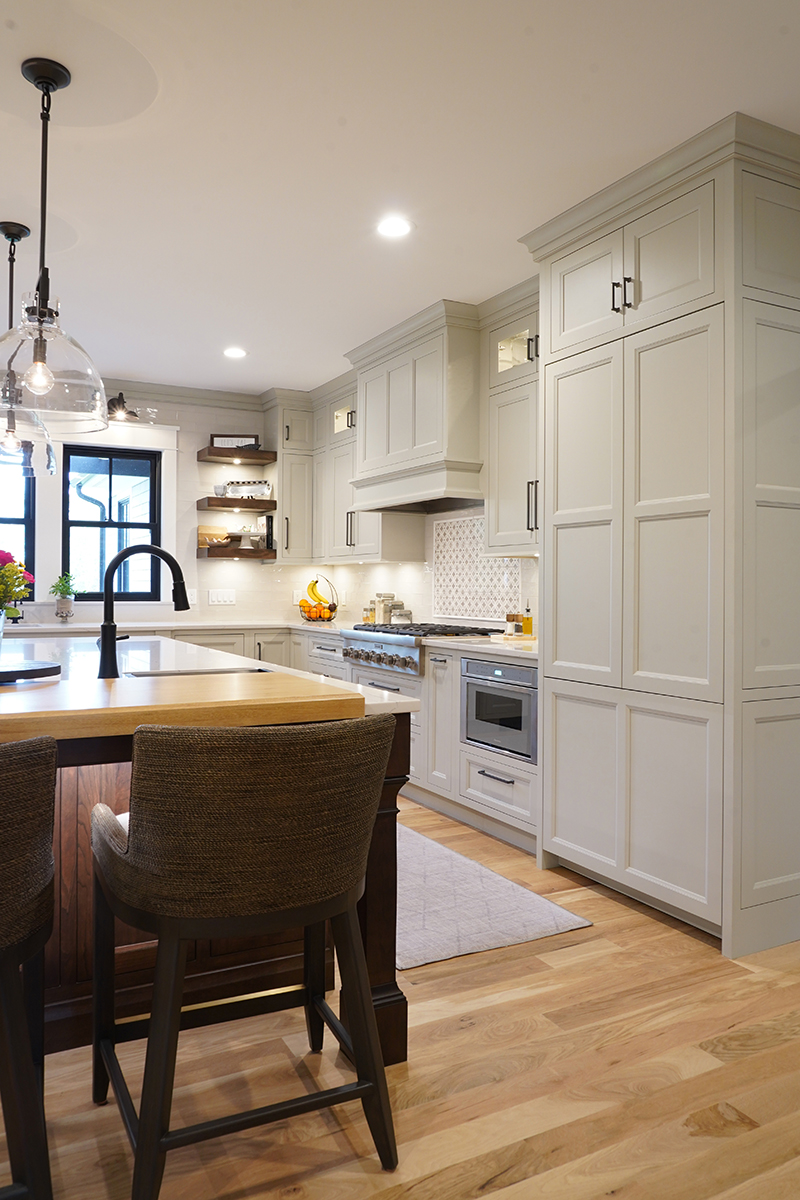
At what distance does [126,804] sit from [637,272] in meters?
2.50

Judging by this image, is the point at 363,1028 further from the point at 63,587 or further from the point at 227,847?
the point at 63,587

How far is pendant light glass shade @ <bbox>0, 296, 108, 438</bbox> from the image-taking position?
7.40 feet

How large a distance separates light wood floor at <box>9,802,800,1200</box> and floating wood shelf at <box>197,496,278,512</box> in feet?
13.9

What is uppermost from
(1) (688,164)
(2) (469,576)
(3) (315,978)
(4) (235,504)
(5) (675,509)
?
(1) (688,164)

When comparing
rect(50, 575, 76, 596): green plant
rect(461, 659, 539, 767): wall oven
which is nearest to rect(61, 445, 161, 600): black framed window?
rect(50, 575, 76, 596): green plant

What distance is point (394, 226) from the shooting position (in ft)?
11.3

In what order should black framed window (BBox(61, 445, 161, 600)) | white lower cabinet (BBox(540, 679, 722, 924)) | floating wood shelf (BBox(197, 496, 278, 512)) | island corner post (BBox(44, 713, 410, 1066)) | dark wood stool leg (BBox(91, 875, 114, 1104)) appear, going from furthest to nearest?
1. floating wood shelf (BBox(197, 496, 278, 512))
2. black framed window (BBox(61, 445, 161, 600))
3. white lower cabinet (BBox(540, 679, 722, 924))
4. island corner post (BBox(44, 713, 410, 1066))
5. dark wood stool leg (BBox(91, 875, 114, 1104))

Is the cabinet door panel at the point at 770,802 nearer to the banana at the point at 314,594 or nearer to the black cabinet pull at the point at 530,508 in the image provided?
the black cabinet pull at the point at 530,508

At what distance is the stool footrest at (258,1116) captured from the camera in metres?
1.40

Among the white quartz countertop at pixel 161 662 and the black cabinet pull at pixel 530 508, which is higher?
the black cabinet pull at pixel 530 508

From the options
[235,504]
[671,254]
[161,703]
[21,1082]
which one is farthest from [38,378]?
[235,504]

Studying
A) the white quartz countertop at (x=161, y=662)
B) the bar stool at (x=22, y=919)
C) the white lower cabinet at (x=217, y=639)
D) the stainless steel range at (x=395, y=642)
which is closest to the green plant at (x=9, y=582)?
the white quartz countertop at (x=161, y=662)

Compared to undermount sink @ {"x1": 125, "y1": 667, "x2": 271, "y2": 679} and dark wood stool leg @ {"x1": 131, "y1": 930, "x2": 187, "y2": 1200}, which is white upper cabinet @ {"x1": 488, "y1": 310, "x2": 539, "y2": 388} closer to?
undermount sink @ {"x1": 125, "y1": 667, "x2": 271, "y2": 679}

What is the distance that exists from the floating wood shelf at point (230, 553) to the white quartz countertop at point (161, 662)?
2365 millimetres
